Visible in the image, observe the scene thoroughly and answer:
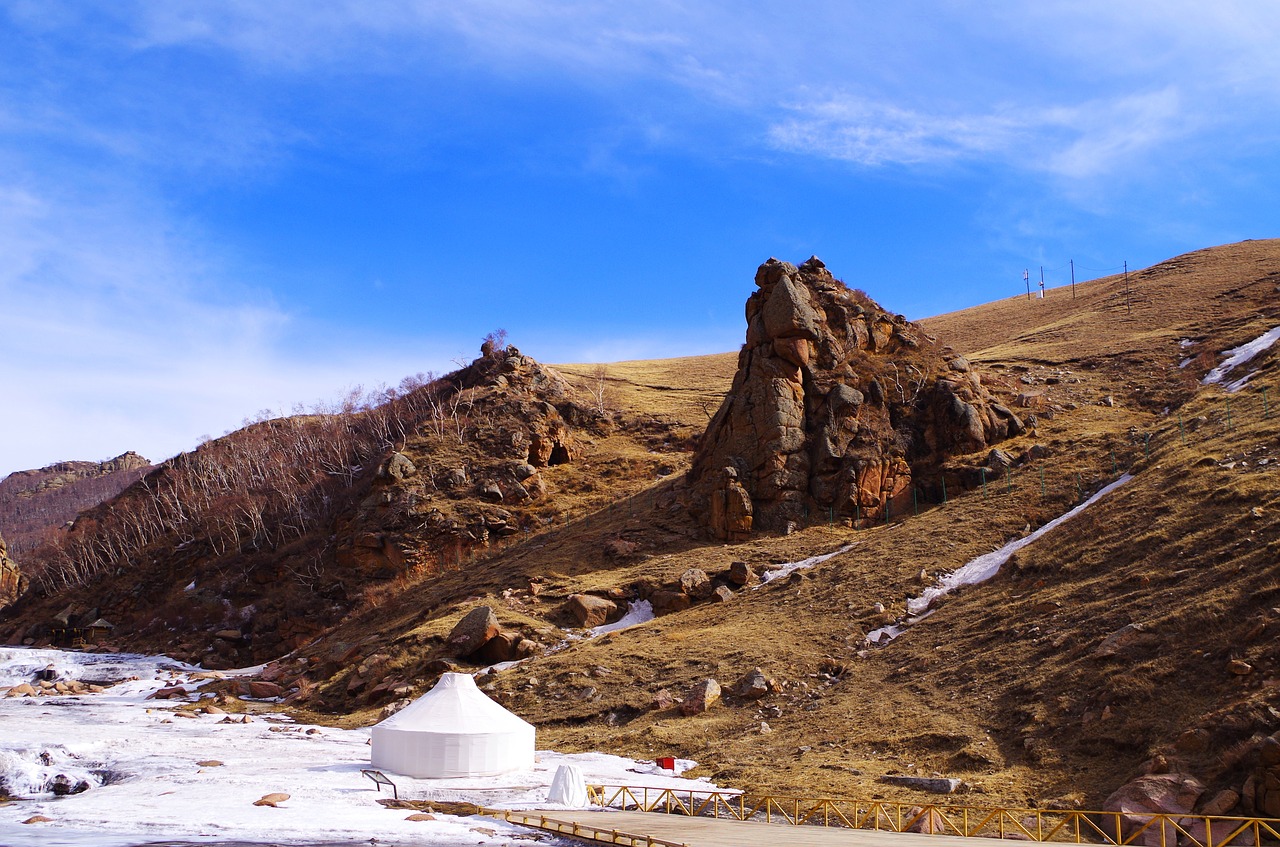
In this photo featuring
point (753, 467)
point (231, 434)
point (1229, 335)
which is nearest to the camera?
point (753, 467)

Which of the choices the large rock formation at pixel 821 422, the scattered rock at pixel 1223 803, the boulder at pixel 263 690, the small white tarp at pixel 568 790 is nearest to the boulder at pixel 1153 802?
the scattered rock at pixel 1223 803

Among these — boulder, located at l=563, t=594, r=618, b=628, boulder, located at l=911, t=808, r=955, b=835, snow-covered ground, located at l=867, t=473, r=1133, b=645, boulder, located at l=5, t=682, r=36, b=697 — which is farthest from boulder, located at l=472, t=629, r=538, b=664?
boulder, located at l=5, t=682, r=36, b=697

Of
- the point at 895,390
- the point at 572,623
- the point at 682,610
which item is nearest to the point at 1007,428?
the point at 895,390

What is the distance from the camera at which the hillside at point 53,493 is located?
507 feet

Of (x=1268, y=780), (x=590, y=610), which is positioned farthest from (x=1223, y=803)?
(x=590, y=610)

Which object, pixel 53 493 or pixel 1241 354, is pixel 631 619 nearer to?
pixel 1241 354

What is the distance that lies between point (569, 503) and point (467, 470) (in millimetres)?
7550

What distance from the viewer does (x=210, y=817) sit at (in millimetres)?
19078

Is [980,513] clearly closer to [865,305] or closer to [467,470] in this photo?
[865,305]

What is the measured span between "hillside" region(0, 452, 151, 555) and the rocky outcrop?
51.6m

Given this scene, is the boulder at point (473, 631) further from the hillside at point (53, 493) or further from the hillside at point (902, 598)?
the hillside at point (53, 493)

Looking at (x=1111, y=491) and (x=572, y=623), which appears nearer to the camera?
(x=1111, y=491)

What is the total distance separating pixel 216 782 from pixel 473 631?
14.4 m

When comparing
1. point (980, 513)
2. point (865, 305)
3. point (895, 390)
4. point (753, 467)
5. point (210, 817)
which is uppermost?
point (865, 305)
